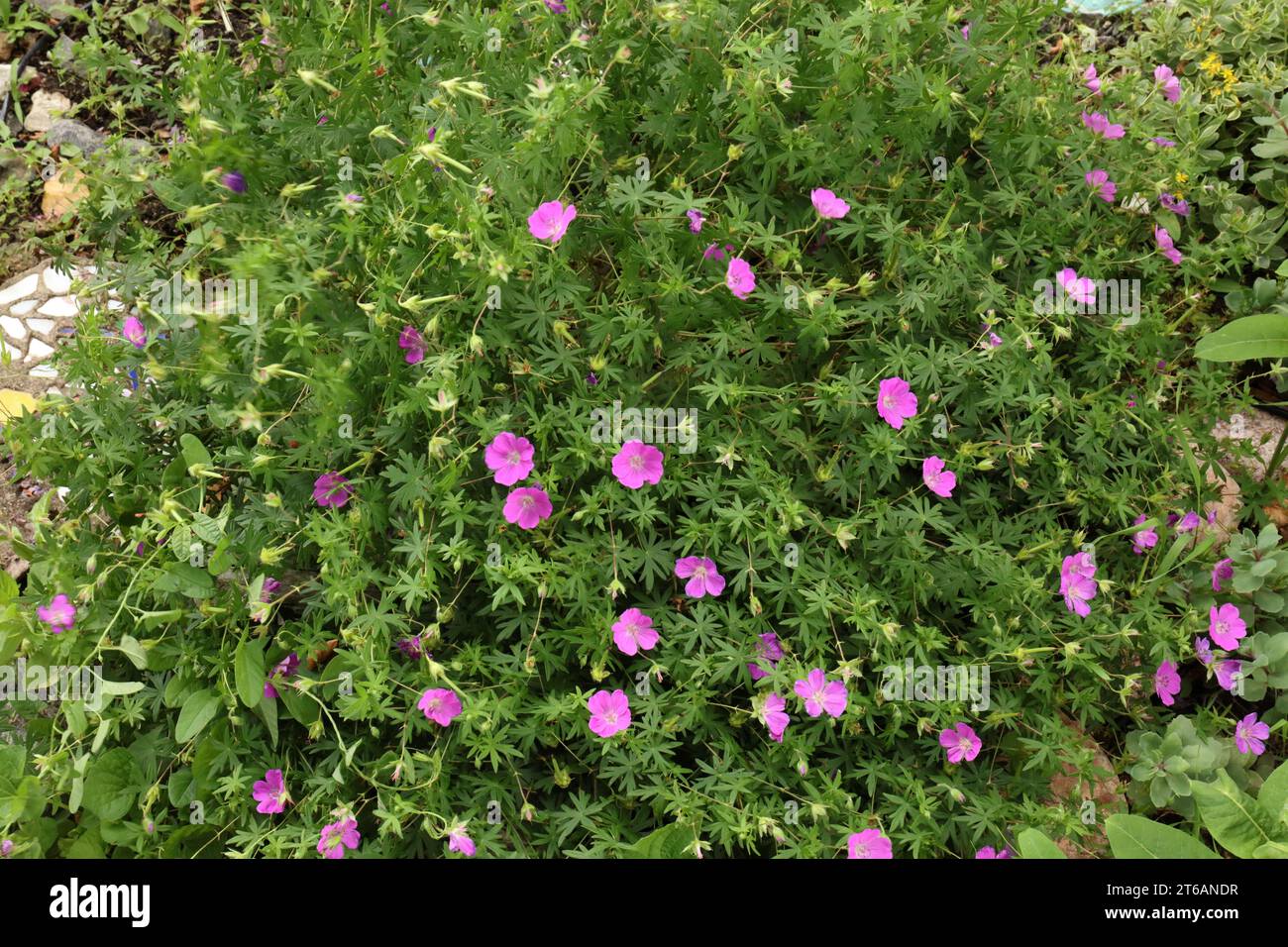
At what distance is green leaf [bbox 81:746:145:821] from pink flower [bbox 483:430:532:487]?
1.19 meters

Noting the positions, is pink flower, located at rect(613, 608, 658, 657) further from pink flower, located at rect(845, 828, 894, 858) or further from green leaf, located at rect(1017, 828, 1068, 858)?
green leaf, located at rect(1017, 828, 1068, 858)

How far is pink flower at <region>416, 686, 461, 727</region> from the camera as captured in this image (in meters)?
2.24

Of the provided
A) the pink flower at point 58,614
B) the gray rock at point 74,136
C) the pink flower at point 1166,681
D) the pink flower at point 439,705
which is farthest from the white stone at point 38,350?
the pink flower at point 1166,681

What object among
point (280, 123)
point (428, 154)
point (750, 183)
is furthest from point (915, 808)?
point (280, 123)

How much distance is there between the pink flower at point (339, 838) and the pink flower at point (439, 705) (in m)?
0.29

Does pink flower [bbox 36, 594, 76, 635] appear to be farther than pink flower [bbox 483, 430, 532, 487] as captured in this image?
Yes

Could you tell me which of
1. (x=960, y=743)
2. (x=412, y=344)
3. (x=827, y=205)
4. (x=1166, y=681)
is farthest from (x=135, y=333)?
(x=1166, y=681)

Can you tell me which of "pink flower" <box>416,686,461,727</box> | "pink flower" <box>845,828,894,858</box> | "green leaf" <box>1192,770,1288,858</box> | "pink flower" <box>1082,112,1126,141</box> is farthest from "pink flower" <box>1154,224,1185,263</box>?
"pink flower" <box>416,686,461,727</box>

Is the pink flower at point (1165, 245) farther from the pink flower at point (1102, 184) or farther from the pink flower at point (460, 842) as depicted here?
the pink flower at point (460, 842)

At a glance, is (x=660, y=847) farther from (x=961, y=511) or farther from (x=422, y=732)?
(x=961, y=511)

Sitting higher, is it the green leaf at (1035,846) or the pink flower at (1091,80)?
the pink flower at (1091,80)

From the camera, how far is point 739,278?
2.46 meters

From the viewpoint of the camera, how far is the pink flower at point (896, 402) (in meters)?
2.54

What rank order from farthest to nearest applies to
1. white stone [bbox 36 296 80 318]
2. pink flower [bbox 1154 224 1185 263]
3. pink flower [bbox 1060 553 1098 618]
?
1. white stone [bbox 36 296 80 318]
2. pink flower [bbox 1154 224 1185 263]
3. pink flower [bbox 1060 553 1098 618]
